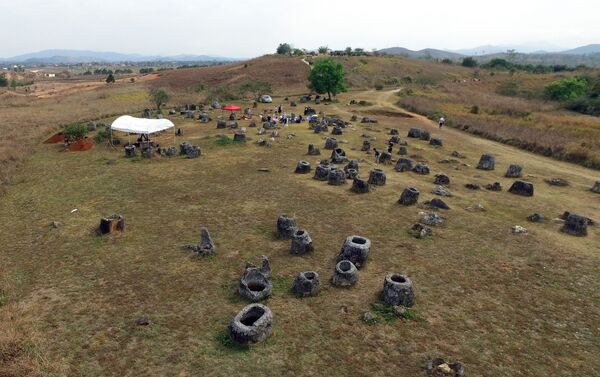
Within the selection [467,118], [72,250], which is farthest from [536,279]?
[467,118]

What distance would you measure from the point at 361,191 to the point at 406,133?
22.0 m

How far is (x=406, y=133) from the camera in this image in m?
42.7

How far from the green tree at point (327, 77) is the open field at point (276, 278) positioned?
40184mm

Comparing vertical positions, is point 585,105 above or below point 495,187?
above

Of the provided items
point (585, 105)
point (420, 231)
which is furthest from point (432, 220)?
point (585, 105)

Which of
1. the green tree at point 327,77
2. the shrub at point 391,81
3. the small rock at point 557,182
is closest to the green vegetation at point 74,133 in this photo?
the small rock at point 557,182

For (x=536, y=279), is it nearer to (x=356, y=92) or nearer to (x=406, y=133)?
(x=406, y=133)

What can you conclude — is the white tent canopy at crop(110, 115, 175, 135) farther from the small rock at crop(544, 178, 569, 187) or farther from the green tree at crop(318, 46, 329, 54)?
the green tree at crop(318, 46, 329, 54)

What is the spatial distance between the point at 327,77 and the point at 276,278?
174ft

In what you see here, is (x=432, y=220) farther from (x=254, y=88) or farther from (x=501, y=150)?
(x=254, y=88)

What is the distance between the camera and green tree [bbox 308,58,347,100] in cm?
6272

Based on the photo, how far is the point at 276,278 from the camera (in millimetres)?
14180

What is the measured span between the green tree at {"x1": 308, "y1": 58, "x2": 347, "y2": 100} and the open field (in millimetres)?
40184

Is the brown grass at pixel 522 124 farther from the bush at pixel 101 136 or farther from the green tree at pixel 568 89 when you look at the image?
the bush at pixel 101 136
